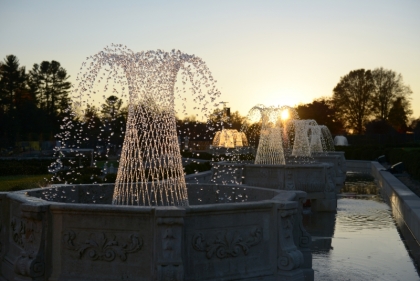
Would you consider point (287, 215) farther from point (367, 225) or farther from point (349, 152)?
point (349, 152)

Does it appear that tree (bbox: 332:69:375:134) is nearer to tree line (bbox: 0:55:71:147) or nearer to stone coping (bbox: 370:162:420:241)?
tree line (bbox: 0:55:71:147)

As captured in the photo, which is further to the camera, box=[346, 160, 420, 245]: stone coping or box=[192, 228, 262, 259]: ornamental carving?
box=[346, 160, 420, 245]: stone coping

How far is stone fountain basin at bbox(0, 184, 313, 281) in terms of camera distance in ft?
22.6

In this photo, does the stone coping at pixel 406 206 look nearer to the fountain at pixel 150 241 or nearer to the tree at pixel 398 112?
the fountain at pixel 150 241

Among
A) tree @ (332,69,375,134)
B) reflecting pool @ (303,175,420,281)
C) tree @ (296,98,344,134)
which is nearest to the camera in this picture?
reflecting pool @ (303,175,420,281)

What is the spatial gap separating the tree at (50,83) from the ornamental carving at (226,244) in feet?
236

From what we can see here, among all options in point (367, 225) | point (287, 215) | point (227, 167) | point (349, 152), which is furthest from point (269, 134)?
point (349, 152)

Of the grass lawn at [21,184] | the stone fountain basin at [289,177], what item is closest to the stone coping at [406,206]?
the stone fountain basin at [289,177]

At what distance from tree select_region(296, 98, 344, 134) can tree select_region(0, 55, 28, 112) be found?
118 feet

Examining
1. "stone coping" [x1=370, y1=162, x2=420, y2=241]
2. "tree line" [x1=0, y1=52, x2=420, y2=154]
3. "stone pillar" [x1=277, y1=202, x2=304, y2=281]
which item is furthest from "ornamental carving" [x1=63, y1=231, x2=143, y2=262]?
"tree line" [x1=0, y1=52, x2=420, y2=154]

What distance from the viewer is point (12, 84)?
2876 inches

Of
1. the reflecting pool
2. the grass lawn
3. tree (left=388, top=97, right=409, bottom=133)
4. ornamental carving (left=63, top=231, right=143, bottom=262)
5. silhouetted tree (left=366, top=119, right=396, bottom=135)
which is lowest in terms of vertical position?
the reflecting pool

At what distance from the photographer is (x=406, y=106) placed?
78.0 meters

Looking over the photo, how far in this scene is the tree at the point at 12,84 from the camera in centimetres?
7158
